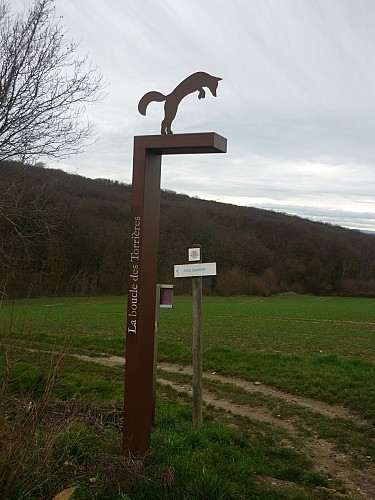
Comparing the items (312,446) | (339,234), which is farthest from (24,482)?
(339,234)

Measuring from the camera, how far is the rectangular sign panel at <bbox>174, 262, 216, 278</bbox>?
6.06m

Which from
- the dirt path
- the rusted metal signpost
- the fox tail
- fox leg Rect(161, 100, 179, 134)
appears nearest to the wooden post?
the dirt path

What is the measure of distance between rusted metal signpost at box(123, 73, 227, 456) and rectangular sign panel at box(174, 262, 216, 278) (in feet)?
5.16

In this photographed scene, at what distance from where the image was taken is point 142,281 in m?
4.46

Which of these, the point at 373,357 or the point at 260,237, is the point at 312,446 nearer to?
the point at 373,357

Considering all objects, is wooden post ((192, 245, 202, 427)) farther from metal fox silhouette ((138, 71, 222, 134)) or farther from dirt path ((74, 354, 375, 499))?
metal fox silhouette ((138, 71, 222, 134))

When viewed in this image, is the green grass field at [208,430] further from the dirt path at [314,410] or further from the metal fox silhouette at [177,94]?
the metal fox silhouette at [177,94]

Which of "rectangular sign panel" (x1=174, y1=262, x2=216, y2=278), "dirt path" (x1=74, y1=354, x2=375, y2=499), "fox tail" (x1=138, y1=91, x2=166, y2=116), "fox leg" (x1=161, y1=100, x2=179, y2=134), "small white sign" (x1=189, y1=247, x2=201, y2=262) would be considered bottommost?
"dirt path" (x1=74, y1=354, x2=375, y2=499)

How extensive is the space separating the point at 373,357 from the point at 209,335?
5.90m

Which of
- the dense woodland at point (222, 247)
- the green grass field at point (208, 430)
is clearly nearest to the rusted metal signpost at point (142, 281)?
the green grass field at point (208, 430)

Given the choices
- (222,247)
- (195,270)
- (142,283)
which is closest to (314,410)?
(195,270)

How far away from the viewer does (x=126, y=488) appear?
151 inches

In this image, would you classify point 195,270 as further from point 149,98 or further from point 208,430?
point 149,98

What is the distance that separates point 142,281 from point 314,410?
434 cm
